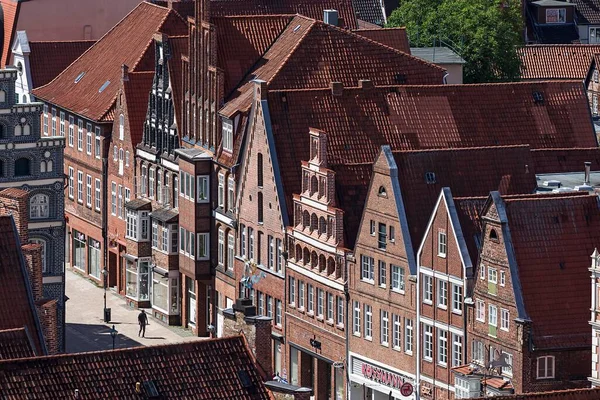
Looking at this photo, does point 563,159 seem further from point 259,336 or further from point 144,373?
point 144,373

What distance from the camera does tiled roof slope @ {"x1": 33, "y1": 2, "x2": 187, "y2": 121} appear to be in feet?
587

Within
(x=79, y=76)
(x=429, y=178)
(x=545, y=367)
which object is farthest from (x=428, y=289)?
(x=79, y=76)

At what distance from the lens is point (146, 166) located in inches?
6791

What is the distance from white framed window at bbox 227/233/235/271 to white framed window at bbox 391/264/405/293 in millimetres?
20782

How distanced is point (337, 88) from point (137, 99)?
22.2m

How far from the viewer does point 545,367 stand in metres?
130

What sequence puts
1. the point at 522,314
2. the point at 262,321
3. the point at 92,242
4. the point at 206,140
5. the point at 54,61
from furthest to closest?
the point at 54,61
the point at 92,242
the point at 206,140
the point at 522,314
the point at 262,321

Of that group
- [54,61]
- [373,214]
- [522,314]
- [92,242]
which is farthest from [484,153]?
[54,61]

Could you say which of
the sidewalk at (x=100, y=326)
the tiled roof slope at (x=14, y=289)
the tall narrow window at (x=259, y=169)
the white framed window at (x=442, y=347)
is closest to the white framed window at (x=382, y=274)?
the white framed window at (x=442, y=347)

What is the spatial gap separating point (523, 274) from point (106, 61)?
194 feet

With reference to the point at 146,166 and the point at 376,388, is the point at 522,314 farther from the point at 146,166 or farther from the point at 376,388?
the point at 146,166

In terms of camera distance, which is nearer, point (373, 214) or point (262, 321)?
point (262, 321)

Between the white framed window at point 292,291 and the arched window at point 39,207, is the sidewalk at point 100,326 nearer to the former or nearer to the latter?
the arched window at point 39,207

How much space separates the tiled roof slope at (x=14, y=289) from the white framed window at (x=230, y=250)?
34625 mm
